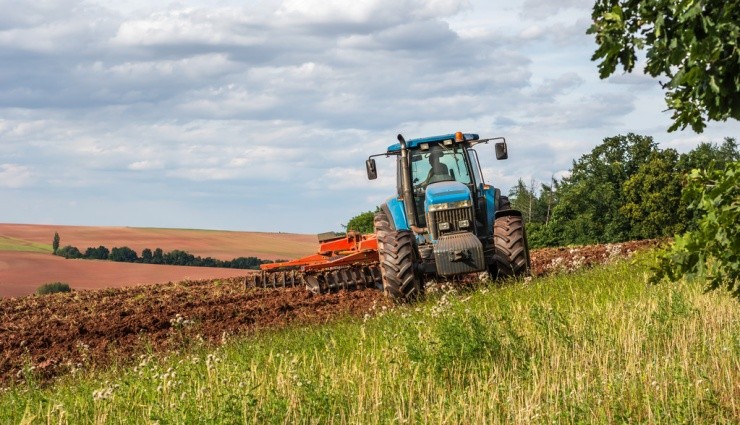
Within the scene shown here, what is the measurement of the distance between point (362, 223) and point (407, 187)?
2698cm

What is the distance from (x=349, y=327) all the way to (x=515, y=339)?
11.2 ft

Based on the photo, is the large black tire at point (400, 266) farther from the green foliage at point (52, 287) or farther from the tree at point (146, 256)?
the tree at point (146, 256)

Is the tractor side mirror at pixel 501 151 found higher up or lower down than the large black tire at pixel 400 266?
higher up

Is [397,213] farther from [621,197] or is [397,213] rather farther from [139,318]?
[621,197]

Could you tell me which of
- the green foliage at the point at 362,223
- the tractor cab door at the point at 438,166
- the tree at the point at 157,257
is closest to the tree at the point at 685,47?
the tractor cab door at the point at 438,166

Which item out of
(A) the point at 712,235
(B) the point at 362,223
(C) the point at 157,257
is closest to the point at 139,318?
(A) the point at 712,235

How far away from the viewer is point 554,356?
776cm

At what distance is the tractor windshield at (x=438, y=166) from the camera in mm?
Answer: 15648

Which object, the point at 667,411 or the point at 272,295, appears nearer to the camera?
the point at 667,411

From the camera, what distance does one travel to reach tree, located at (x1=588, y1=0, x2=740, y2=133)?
20.3ft

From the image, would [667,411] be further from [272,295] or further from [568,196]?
[568,196]

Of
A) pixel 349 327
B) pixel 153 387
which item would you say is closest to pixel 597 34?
pixel 153 387

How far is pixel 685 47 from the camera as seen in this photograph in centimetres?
649

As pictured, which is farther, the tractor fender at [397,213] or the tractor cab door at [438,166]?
the tractor cab door at [438,166]
